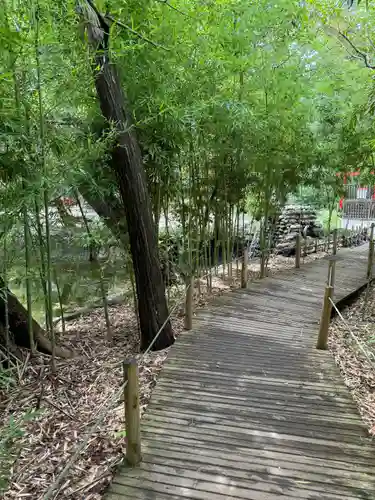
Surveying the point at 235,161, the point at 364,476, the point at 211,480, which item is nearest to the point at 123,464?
the point at 211,480

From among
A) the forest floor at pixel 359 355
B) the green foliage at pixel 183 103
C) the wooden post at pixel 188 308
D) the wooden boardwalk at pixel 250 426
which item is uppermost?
the green foliage at pixel 183 103

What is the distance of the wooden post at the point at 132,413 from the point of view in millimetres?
1793

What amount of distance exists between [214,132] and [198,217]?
3.35ft

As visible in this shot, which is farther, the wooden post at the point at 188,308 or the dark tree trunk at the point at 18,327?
the wooden post at the point at 188,308

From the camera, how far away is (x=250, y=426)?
2.13 m

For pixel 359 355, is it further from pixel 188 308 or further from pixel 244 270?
pixel 244 270

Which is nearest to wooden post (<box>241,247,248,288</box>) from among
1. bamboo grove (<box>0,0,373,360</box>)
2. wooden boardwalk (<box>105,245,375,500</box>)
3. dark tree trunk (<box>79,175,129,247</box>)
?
bamboo grove (<box>0,0,373,360</box>)

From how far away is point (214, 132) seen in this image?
12.4 feet

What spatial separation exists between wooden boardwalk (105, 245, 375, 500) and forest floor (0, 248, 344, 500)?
14 cm

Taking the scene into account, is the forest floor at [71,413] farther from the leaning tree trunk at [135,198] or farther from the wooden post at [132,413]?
the leaning tree trunk at [135,198]

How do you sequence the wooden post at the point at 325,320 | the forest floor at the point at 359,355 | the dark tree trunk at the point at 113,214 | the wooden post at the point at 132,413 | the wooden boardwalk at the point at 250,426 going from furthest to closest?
the dark tree trunk at the point at 113,214 < the wooden post at the point at 325,320 < the forest floor at the point at 359,355 < the wooden post at the point at 132,413 < the wooden boardwalk at the point at 250,426

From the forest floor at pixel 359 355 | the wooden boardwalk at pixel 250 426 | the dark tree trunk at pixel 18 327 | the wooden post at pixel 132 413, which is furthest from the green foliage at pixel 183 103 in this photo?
the forest floor at pixel 359 355

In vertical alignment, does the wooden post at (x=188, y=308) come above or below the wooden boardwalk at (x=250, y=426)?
above

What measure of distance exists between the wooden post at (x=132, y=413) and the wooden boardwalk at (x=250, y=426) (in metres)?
0.07
